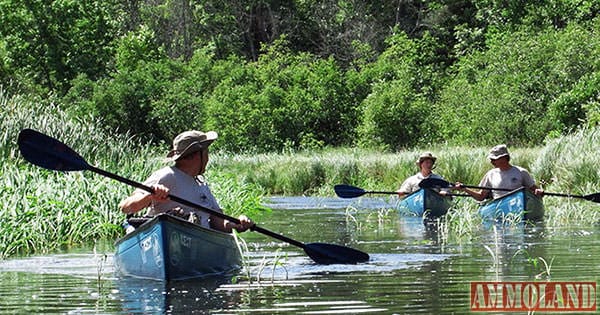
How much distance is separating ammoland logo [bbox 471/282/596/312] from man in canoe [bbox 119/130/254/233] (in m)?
2.62

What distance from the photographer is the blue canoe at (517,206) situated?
17984 mm

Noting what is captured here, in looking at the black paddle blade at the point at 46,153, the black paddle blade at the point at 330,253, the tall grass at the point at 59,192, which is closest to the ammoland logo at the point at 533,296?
the black paddle blade at the point at 330,253

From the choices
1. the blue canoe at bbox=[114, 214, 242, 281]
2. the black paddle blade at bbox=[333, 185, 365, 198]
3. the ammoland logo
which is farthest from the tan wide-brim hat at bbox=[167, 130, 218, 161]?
the black paddle blade at bbox=[333, 185, 365, 198]

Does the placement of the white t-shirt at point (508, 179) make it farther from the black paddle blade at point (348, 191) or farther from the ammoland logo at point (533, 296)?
the ammoland logo at point (533, 296)

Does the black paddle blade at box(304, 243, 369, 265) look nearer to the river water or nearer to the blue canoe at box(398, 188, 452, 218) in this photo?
the river water

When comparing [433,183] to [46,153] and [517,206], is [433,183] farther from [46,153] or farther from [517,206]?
[46,153]

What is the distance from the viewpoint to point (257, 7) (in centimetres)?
5716

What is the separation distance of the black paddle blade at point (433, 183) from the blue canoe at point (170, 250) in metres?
8.37

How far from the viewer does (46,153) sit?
11.2m

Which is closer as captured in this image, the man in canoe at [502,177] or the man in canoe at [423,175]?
the man in canoe at [502,177]

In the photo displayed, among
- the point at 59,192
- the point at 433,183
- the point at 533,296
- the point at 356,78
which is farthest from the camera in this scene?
the point at 356,78

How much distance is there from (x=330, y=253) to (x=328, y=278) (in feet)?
3.22

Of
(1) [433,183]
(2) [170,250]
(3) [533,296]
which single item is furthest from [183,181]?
(1) [433,183]

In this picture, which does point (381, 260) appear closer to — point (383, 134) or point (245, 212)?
point (245, 212)
